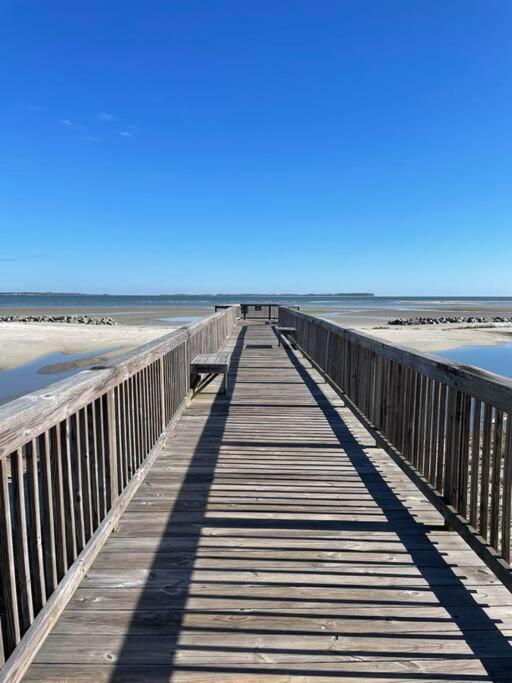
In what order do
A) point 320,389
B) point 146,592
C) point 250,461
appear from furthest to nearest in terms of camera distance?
point 320,389 < point 250,461 < point 146,592

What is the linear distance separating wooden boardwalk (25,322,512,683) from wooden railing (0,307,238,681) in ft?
0.49

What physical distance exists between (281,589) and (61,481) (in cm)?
113

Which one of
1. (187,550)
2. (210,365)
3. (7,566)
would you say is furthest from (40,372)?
(7,566)

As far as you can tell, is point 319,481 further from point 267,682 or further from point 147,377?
point 267,682

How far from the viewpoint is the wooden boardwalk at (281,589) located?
70.5 inches

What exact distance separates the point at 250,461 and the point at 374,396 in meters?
1.36

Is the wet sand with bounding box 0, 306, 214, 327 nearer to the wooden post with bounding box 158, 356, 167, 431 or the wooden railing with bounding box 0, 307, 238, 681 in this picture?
the wooden post with bounding box 158, 356, 167, 431

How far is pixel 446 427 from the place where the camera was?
276 cm

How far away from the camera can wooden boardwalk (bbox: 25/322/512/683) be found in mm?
1791

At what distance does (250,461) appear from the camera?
13.0 feet

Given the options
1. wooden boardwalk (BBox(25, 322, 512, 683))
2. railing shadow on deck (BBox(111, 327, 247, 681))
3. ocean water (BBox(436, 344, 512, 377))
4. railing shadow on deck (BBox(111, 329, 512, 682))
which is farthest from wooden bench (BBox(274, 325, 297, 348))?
railing shadow on deck (BBox(111, 329, 512, 682))

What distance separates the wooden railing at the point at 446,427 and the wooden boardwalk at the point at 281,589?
192mm

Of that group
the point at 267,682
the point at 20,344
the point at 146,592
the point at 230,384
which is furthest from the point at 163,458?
the point at 20,344

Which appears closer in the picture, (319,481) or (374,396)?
(319,481)
